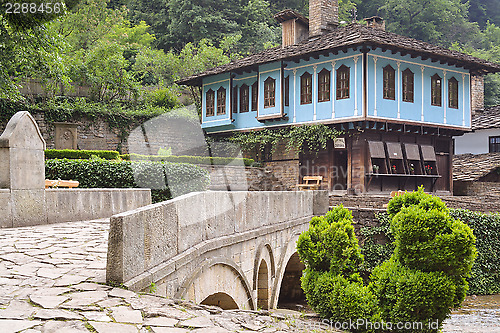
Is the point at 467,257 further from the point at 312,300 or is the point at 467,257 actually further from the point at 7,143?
the point at 7,143

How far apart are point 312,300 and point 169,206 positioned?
3943 millimetres

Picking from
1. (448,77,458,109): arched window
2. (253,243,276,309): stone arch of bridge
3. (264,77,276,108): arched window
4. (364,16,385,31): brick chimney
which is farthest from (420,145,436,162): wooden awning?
(253,243,276,309): stone arch of bridge

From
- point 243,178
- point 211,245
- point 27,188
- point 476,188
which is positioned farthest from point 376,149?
point 27,188

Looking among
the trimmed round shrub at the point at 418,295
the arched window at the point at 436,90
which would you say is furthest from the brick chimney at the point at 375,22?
the trimmed round shrub at the point at 418,295

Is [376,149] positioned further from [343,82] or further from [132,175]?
[132,175]

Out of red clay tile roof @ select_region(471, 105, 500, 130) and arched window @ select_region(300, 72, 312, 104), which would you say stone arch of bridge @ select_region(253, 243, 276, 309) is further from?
red clay tile roof @ select_region(471, 105, 500, 130)

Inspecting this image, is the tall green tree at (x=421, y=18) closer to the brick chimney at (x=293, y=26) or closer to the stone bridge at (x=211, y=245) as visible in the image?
the brick chimney at (x=293, y=26)

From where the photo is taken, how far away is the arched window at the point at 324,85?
2183cm

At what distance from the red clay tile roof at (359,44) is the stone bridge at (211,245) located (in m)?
9.07

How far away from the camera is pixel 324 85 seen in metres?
22.0

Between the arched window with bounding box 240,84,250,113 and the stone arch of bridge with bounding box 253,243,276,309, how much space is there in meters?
14.8

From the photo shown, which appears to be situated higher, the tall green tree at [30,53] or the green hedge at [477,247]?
the tall green tree at [30,53]

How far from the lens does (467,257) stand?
7660mm

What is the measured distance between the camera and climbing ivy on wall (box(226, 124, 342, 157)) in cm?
2186
